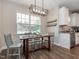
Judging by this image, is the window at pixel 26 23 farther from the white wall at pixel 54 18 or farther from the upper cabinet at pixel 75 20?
the upper cabinet at pixel 75 20

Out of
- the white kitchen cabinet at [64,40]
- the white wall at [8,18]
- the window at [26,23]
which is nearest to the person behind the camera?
the white wall at [8,18]

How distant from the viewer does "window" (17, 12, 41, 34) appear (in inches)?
217

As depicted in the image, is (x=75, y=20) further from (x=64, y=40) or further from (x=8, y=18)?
(x=8, y=18)

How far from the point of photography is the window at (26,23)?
→ 18.1ft

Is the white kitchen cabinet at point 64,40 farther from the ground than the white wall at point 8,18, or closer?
closer

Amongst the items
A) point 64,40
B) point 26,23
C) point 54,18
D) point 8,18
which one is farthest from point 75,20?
point 8,18

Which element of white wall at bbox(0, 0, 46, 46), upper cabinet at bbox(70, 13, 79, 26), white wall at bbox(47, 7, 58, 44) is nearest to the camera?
white wall at bbox(0, 0, 46, 46)

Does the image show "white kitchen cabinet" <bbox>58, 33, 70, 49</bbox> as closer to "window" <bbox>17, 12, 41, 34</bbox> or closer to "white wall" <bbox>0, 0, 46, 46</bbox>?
"window" <bbox>17, 12, 41, 34</bbox>

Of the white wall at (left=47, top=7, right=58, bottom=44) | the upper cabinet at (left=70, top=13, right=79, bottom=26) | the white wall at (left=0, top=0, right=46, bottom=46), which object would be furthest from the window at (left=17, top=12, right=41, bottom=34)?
the upper cabinet at (left=70, top=13, right=79, bottom=26)

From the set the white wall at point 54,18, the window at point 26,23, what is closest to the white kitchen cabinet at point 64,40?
the white wall at point 54,18

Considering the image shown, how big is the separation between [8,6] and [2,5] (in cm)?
36

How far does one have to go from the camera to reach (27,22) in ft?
19.2

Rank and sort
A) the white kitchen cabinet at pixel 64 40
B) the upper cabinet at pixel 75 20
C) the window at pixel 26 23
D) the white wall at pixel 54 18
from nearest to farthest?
the white kitchen cabinet at pixel 64 40 → the window at pixel 26 23 → the white wall at pixel 54 18 → the upper cabinet at pixel 75 20

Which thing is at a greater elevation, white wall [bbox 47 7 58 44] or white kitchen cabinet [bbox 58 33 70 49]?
white wall [bbox 47 7 58 44]
